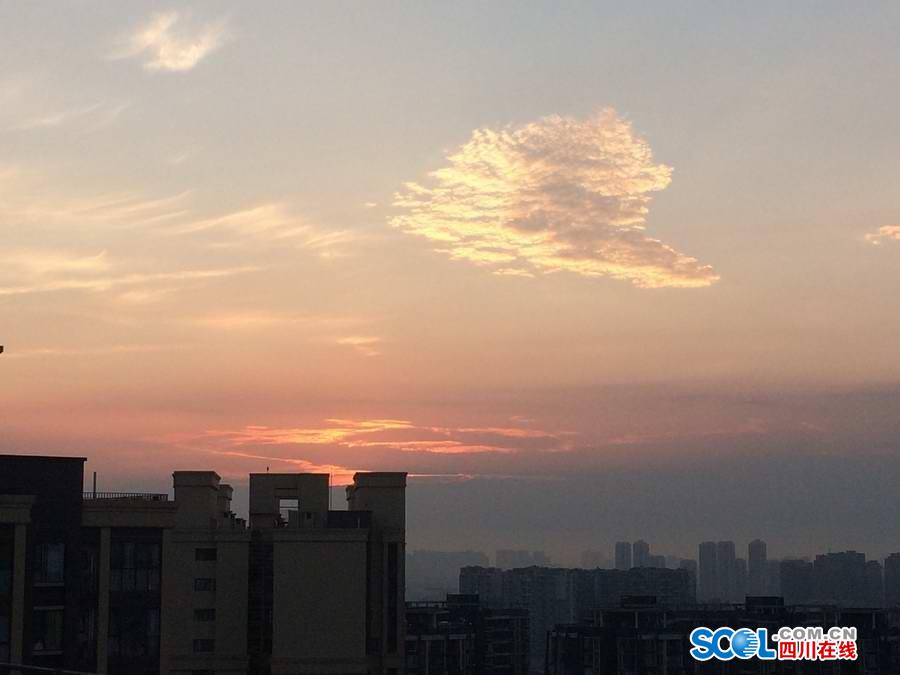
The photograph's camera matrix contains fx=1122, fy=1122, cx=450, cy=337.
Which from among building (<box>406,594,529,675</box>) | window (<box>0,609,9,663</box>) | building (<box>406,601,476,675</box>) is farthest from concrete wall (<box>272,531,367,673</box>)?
building (<box>406,601,476,675</box>)

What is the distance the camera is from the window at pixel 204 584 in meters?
72.8

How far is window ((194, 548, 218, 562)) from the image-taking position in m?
73.1

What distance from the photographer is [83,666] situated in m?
63.8

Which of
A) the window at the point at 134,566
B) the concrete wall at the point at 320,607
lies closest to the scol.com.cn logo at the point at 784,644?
the concrete wall at the point at 320,607

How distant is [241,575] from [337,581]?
22.2ft

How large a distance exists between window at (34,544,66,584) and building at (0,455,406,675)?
6 centimetres

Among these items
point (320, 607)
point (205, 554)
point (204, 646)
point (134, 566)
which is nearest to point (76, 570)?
point (134, 566)

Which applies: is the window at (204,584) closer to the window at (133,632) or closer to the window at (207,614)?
the window at (207,614)

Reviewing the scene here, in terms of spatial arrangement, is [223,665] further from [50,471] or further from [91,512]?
[50,471]

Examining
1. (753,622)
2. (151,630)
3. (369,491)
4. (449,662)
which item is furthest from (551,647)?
(151,630)

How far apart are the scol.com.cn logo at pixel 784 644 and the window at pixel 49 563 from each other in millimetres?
A: 34866

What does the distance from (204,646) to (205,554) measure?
19.2ft

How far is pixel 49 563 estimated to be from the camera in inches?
2451

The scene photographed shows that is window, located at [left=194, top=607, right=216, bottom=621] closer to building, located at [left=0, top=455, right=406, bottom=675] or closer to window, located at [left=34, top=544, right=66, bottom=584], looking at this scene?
building, located at [left=0, top=455, right=406, bottom=675]
